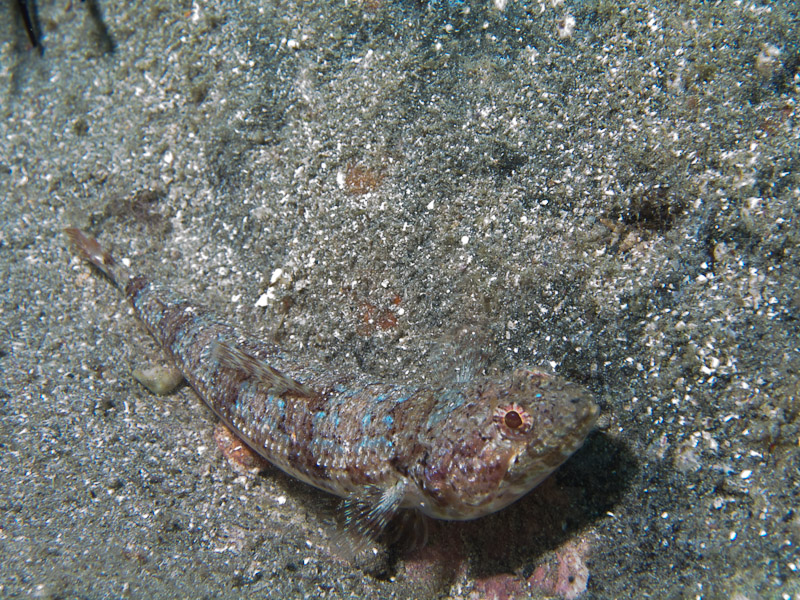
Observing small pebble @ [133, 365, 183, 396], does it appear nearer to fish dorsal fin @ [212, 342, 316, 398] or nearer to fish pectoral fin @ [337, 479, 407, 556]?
fish dorsal fin @ [212, 342, 316, 398]

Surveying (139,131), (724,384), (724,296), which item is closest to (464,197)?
(724,296)

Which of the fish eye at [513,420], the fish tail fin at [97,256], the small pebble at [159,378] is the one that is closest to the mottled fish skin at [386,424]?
the fish eye at [513,420]

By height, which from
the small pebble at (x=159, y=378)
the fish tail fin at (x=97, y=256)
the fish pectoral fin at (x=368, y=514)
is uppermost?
the fish tail fin at (x=97, y=256)

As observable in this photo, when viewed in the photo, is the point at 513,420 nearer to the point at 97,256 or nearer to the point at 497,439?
the point at 497,439

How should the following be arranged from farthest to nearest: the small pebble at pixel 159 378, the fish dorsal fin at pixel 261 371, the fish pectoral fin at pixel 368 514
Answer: the small pebble at pixel 159 378 < the fish dorsal fin at pixel 261 371 < the fish pectoral fin at pixel 368 514

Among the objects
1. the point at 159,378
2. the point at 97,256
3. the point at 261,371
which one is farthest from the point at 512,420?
the point at 97,256

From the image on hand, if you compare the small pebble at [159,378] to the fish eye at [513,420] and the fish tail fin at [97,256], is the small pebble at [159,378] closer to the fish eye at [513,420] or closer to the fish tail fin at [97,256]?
the fish tail fin at [97,256]
